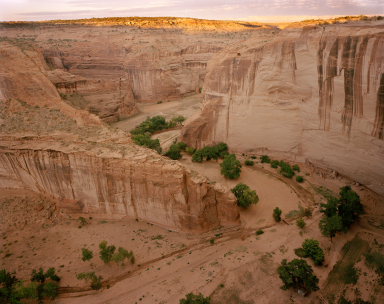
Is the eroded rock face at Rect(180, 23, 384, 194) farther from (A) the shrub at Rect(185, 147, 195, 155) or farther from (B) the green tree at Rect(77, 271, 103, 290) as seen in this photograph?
(B) the green tree at Rect(77, 271, 103, 290)

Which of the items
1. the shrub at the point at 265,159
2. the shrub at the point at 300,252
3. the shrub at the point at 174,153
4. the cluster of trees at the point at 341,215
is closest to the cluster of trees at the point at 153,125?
the shrub at the point at 174,153

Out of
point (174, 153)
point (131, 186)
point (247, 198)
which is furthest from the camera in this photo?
point (174, 153)

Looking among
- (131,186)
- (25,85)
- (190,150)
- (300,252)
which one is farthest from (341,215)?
(25,85)

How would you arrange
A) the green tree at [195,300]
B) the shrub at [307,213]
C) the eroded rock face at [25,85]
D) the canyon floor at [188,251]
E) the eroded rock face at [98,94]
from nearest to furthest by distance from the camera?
1. the green tree at [195,300]
2. the canyon floor at [188,251]
3. the shrub at [307,213]
4. the eroded rock face at [25,85]
5. the eroded rock face at [98,94]

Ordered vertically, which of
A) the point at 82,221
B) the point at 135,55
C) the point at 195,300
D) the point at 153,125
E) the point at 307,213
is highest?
the point at 135,55

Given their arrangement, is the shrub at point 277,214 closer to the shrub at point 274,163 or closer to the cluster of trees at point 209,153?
the shrub at point 274,163

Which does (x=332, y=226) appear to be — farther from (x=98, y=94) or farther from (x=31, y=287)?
(x=98, y=94)

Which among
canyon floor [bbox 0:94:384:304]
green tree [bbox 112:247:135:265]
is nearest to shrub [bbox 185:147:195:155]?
canyon floor [bbox 0:94:384:304]
